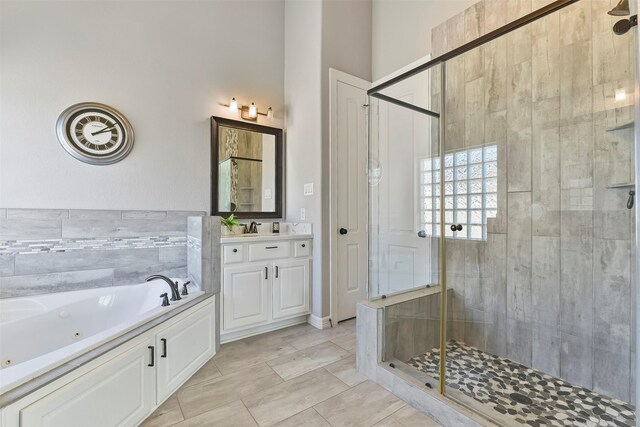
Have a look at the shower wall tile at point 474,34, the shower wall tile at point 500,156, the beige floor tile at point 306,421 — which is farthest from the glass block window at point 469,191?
the beige floor tile at point 306,421

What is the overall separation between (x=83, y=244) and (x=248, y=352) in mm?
1557

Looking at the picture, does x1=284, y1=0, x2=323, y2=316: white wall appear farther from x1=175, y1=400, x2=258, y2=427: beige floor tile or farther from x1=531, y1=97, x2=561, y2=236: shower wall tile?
x1=531, y1=97, x2=561, y2=236: shower wall tile

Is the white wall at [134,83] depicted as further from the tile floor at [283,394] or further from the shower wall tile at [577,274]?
the shower wall tile at [577,274]

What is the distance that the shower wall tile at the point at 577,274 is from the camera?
1756mm

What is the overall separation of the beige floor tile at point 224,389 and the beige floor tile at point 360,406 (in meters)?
0.41

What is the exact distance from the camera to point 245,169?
10.1 ft

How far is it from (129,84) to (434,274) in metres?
3.01

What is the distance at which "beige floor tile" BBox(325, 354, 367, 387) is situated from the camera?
190 centimetres

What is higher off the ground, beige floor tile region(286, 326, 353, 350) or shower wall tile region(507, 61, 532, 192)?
shower wall tile region(507, 61, 532, 192)

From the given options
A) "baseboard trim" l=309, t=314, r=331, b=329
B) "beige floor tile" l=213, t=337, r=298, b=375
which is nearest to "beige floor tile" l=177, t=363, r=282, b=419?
"beige floor tile" l=213, t=337, r=298, b=375

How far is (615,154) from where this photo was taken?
163cm

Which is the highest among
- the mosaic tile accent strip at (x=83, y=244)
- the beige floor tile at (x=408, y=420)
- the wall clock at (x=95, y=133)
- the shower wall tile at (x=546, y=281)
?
the wall clock at (x=95, y=133)

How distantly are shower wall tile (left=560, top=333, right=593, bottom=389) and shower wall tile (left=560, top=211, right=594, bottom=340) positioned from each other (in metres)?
0.04

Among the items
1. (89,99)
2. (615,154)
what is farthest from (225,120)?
(615,154)
